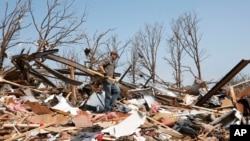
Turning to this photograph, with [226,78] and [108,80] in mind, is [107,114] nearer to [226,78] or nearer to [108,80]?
[108,80]

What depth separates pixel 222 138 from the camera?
20.0 feet

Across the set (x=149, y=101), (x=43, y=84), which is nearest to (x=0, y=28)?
(x=43, y=84)

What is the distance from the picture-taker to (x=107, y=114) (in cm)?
723

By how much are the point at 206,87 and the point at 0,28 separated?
14.9m

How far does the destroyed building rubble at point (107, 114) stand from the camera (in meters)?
6.16

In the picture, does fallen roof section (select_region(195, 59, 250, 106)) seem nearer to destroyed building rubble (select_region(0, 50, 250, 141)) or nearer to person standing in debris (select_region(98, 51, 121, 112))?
destroyed building rubble (select_region(0, 50, 250, 141))

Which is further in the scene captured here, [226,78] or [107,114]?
[226,78]

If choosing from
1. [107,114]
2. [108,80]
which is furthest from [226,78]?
[107,114]

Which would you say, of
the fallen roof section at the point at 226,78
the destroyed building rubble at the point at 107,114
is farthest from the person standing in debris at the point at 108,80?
the fallen roof section at the point at 226,78

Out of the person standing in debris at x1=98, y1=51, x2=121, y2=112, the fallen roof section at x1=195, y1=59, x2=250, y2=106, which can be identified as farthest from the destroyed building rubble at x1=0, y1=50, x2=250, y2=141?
the person standing in debris at x1=98, y1=51, x2=121, y2=112

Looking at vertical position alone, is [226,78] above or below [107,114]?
above

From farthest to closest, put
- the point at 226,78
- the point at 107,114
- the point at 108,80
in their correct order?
the point at 226,78 < the point at 108,80 < the point at 107,114

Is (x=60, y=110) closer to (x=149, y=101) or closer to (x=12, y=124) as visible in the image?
(x=12, y=124)

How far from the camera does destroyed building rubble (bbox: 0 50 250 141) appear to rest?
20.2 ft
